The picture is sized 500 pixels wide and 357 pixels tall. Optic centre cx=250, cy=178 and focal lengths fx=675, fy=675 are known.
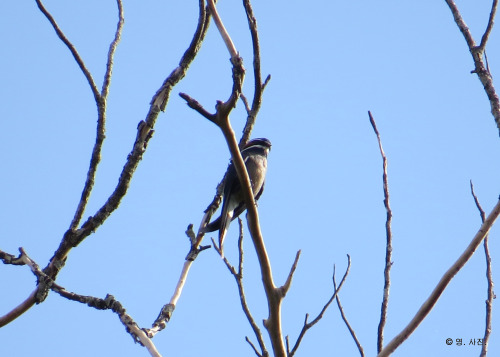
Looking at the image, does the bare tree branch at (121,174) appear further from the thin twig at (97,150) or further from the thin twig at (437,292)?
the thin twig at (437,292)

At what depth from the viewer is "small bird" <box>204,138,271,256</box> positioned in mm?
5004

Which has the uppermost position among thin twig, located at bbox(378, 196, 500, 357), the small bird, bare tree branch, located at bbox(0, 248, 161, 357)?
the small bird

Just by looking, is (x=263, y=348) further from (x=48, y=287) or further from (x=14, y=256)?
(x=14, y=256)

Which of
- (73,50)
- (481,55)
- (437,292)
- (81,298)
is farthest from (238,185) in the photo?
(437,292)

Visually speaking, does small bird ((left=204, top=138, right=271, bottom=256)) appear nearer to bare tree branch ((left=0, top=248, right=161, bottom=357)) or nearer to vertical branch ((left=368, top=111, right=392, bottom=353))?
vertical branch ((left=368, top=111, right=392, bottom=353))

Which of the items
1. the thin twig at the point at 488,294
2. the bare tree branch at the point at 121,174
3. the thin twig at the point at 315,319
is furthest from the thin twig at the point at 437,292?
the bare tree branch at the point at 121,174

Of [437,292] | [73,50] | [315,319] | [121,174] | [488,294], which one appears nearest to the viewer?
[437,292]

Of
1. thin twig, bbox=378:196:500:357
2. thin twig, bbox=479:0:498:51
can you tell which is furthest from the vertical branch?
thin twig, bbox=479:0:498:51

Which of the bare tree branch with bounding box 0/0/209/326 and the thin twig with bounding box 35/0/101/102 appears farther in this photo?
the thin twig with bounding box 35/0/101/102

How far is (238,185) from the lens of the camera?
18.0 feet

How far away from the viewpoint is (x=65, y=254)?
280cm

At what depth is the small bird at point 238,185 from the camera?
5004 mm

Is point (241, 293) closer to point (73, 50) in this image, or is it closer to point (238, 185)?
point (73, 50)

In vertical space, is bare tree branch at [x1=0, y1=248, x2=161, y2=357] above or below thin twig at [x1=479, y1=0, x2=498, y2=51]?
below
